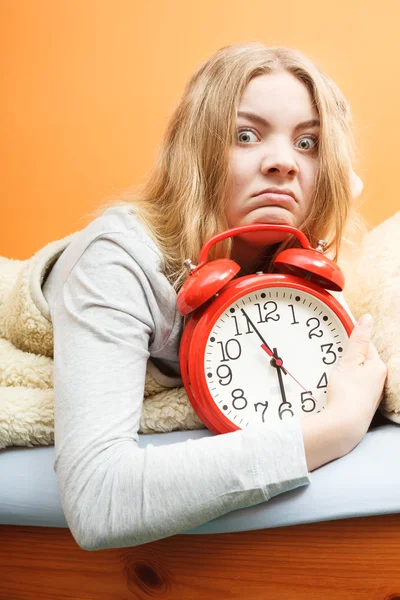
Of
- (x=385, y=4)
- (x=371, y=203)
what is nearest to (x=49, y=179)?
(x=371, y=203)

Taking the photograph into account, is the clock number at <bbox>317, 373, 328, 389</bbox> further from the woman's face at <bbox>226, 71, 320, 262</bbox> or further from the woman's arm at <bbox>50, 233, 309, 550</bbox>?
the woman's face at <bbox>226, 71, 320, 262</bbox>

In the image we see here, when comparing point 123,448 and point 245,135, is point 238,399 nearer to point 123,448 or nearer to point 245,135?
point 123,448

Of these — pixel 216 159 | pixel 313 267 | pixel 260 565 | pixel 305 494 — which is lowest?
pixel 260 565

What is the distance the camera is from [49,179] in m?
1.94

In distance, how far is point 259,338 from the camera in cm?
90

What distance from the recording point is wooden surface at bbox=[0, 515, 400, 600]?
78cm

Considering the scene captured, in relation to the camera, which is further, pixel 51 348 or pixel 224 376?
pixel 51 348

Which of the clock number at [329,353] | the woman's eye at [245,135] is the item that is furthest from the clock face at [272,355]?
the woman's eye at [245,135]

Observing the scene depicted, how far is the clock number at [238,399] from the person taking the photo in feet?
2.85

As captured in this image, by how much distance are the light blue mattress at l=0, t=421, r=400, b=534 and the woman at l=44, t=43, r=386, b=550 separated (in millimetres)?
26

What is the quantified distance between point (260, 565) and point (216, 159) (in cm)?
61

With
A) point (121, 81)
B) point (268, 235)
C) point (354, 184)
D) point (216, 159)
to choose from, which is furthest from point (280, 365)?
point (121, 81)

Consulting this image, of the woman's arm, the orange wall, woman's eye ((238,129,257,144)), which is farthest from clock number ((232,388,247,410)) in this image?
the orange wall

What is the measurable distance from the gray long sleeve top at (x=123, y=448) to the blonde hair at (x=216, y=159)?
148 mm
